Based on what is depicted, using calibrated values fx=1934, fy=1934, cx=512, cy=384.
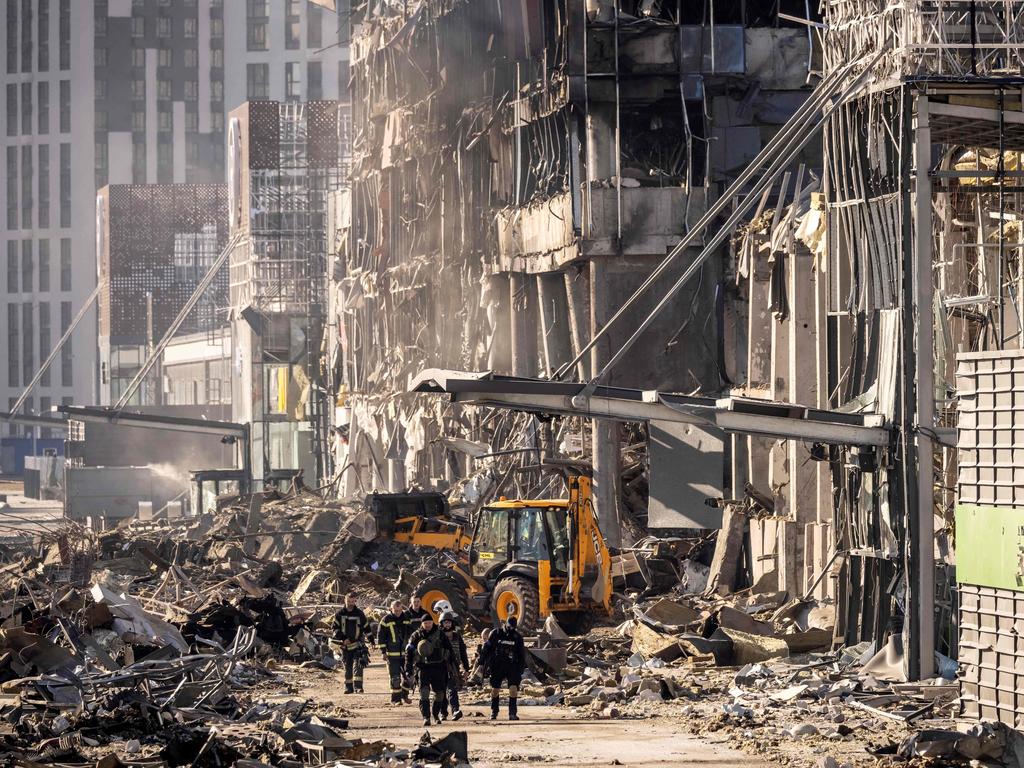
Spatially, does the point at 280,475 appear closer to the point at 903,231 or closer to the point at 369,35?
the point at 369,35

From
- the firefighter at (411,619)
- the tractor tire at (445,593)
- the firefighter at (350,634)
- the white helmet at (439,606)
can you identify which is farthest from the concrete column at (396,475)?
the firefighter at (411,619)

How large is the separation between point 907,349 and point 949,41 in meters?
4.02

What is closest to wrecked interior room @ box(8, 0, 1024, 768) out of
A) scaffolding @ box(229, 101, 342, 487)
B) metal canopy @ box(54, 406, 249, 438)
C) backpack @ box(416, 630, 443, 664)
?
backpack @ box(416, 630, 443, 664)

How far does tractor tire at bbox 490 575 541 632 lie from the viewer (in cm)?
2788

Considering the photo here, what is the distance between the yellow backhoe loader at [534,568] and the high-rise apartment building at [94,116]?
13336 cm

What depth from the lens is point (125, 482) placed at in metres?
87.9

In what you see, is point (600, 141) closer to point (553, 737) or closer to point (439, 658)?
point (439, 658)

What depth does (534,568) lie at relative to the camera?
28.5 m

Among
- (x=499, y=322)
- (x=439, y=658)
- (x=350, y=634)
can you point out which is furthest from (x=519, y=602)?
(x=499, y=322)

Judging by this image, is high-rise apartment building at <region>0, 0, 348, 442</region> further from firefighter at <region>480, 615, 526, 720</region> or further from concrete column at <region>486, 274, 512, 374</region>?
firefighter at <region>480, 615, 526, 720</region>

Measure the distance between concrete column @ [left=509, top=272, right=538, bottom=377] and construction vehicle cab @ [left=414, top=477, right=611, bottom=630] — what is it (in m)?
21.2

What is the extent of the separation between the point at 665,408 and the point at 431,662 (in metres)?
7.09

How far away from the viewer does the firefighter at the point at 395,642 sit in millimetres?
22828

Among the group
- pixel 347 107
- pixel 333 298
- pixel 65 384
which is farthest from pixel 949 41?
pixel 65 384
